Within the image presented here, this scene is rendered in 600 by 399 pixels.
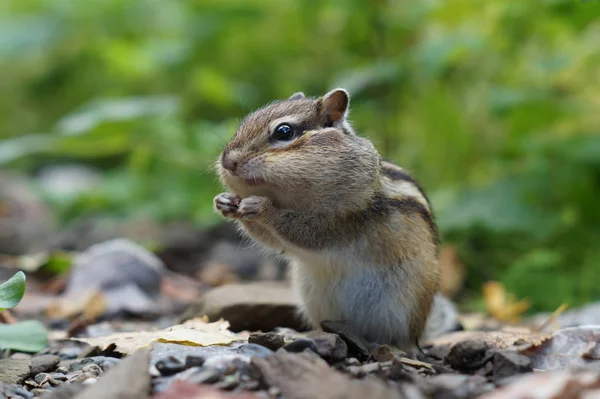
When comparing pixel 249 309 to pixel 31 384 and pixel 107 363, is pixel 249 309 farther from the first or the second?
pixel 31 384

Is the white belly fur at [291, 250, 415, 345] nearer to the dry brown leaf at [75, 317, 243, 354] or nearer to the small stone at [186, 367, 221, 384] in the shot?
the dry brown leaf at [75, 317, 243, 354]

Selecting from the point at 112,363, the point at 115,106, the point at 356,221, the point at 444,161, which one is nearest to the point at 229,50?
the point at 115,106

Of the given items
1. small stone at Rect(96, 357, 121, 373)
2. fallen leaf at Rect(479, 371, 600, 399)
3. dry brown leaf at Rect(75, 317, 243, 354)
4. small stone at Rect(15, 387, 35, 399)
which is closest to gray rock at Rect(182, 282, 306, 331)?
dry brown leaf at Rect(75, 317, 243, 354)

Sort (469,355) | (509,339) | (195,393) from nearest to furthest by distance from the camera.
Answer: (195,393) → (469,355) → (509,339)

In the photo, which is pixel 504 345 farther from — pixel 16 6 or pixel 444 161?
pixel 16 6

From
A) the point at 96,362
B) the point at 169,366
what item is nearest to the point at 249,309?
the point at 96,362

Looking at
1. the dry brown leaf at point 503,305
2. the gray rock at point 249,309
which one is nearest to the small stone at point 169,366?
the gray rock at point 249,309
